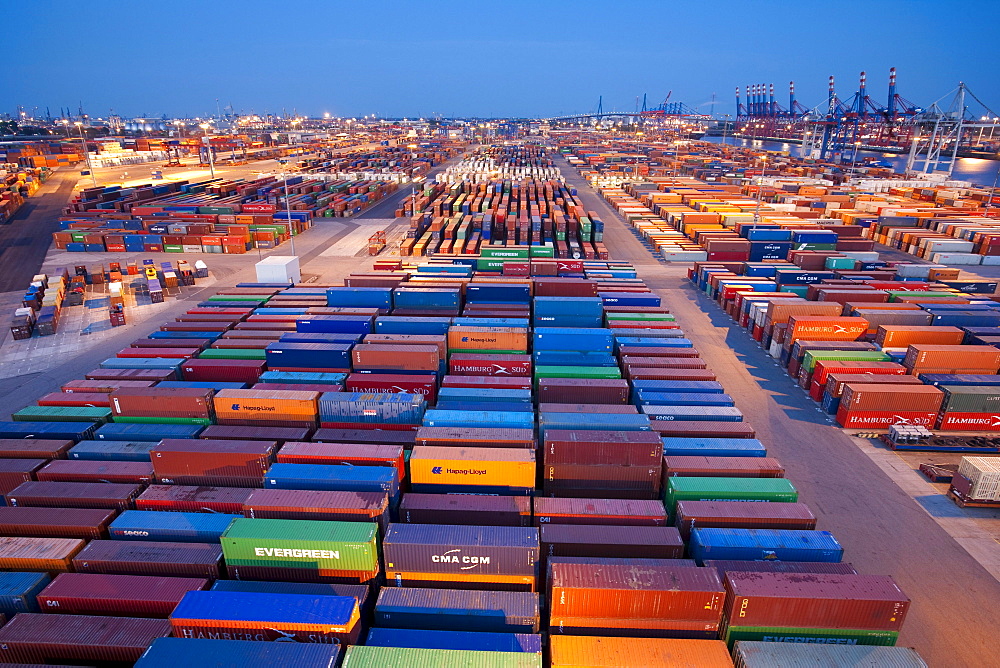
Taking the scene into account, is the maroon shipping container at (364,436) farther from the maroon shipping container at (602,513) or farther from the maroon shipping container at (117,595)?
the maroon shipping container at (117,595)

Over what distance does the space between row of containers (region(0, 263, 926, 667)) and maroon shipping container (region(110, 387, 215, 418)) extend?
0.09m

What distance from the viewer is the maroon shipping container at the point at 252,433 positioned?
20484 mm

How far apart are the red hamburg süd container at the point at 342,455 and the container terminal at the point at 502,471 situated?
5.8 inches

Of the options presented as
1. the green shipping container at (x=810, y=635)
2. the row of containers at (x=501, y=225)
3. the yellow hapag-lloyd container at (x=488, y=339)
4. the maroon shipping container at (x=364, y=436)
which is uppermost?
the row of containers at (x=501, y=225)

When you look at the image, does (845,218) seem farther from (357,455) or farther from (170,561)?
(170,561)

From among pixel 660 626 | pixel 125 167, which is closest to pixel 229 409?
pixel 660 626

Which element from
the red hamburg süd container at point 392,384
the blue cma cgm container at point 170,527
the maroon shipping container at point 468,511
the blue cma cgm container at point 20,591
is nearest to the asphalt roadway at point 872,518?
the maroon shipping container at point 468,511

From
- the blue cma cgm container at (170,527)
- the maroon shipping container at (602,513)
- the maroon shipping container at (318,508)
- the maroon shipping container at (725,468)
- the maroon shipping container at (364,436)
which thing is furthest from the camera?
the maroon shipping container at (364,436)

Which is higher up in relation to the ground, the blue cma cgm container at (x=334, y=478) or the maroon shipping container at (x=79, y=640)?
the blue cma cgm container at (x=334, y=478)

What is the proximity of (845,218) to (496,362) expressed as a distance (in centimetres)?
7022

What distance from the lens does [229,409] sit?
2225cm

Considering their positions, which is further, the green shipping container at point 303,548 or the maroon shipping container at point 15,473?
the maroon shipping container at point 15,473

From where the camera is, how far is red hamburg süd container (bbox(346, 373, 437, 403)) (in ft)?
81.7

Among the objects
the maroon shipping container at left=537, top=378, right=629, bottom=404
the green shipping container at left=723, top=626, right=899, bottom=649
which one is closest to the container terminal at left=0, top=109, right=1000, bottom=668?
the green shipping container at left=723, top=626, right=899, bottom=649
